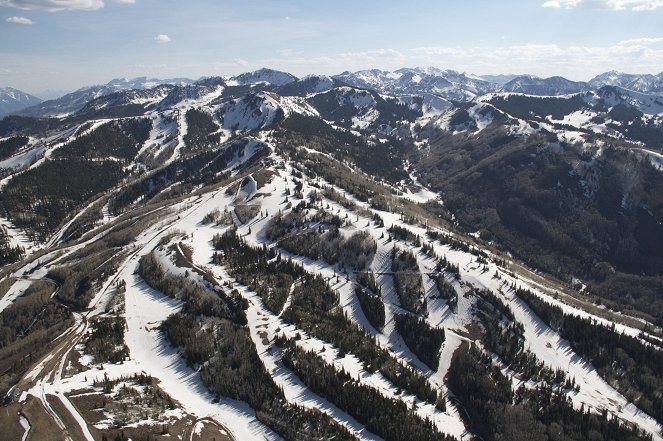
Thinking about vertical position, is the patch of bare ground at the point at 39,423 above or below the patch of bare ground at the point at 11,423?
below

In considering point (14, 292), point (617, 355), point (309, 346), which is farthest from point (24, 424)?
point (617, 355)

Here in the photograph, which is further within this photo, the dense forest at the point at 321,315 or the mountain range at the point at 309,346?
the dense forest at the point at 321,315

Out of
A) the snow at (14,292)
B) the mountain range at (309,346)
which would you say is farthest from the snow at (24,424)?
the snow at (14,292)

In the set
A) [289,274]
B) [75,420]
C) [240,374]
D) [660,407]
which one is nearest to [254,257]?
[289,274]

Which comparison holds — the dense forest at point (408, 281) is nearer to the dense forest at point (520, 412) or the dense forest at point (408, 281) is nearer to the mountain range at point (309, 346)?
the mountain range at point (309, 346)

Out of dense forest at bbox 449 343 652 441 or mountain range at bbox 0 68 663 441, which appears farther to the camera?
dense forest at bbox 449 343 652 441

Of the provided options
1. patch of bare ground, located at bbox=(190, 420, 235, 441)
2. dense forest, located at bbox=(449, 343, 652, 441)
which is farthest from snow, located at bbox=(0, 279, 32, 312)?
dense forest, located at bbox=(449, 343, 652, 441)

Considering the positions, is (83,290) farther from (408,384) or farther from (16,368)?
(408,384)

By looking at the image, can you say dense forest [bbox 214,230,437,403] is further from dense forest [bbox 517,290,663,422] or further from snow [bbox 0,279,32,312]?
snow [bbox 0,279,32,312]

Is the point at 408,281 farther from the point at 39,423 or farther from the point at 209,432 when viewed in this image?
the point at 39,423

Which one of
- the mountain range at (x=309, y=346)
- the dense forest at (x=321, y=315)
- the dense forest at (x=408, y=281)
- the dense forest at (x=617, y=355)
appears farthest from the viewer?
the dense forest at (x=408, y=281)

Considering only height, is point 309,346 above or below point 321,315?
above

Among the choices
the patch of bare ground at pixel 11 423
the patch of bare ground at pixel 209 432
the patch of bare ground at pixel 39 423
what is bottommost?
the patch of bare ground at pixel 209 432
